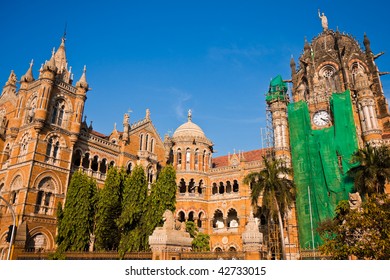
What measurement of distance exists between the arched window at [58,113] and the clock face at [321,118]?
28540 millimetres

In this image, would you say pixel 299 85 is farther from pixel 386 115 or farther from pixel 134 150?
pixel 134 150

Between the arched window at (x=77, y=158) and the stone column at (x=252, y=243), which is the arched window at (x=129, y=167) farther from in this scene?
the stone column at (x=252, y=243)

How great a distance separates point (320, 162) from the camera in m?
34.7

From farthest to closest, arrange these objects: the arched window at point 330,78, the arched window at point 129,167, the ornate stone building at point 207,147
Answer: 1. the arched window at point 330,78
2. the arched window at point 129,167
3. the ornate stone building at point 207,147

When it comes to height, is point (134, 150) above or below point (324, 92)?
below

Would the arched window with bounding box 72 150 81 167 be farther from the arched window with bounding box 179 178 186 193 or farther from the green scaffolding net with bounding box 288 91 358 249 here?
the green scaffolding net with bounding box 288 91 358 249

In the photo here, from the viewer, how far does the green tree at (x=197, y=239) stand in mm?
34672

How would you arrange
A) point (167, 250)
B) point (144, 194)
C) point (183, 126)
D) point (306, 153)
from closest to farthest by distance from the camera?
1. point (167, 250)
2. point (144, 194)
3. point (306, 153)
4. point (183, 126)

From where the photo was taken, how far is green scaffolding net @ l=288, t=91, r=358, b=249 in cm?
3209

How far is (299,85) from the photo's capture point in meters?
46.9

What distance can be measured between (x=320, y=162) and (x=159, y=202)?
17770mm

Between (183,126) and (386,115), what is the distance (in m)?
25.7

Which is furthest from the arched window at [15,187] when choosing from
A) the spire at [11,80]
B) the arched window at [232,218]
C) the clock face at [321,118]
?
the clock face at [321,118]

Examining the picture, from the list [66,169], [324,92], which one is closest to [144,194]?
[66,169]
